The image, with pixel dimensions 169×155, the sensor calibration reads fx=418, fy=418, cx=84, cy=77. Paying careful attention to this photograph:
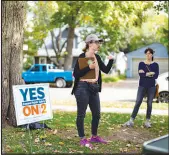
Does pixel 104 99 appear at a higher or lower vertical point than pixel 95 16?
lower

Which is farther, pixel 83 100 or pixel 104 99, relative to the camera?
pixel 104 99

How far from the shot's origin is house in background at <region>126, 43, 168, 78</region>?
47344mm

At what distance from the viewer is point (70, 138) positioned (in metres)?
7.39

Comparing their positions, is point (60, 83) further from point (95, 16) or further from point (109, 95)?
point (109, 95)

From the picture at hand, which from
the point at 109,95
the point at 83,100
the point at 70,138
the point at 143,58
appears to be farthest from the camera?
the point at 143,58

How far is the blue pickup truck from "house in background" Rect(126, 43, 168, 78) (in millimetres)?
19504

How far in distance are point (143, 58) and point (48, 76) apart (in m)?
21.2

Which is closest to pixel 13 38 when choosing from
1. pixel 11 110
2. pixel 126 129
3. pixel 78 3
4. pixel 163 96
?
pixel 11 110

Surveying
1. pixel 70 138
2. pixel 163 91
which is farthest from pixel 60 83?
pixel 70 138

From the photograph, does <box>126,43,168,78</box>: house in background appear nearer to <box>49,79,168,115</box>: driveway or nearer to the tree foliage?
the tree foliage

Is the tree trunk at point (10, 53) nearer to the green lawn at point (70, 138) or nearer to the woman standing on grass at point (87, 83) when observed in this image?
the green lawn at point (70, 138)

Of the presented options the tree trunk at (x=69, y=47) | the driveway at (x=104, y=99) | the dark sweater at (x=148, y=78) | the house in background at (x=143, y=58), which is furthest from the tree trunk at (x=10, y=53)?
the house in background at (x=143, y=58)

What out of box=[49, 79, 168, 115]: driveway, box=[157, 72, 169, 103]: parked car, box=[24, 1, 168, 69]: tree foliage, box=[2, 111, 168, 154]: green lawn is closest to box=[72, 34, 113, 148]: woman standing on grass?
box=[2, 111, 168, 154]: green lawn

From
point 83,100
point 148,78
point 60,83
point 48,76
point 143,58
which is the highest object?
point 143,58
